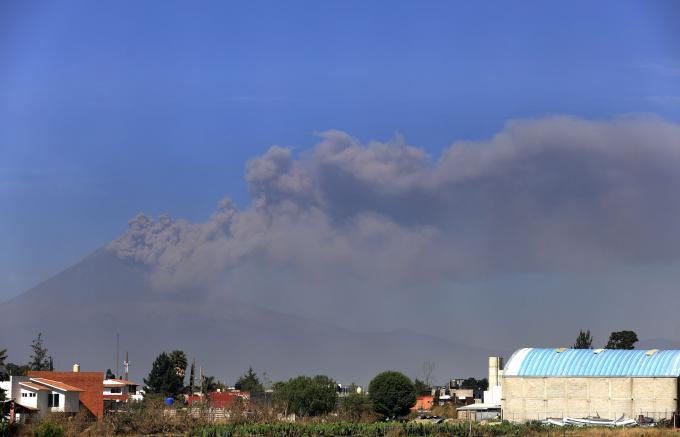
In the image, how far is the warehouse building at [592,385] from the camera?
241ft

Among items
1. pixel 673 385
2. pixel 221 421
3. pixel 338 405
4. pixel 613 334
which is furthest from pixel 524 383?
pixel 613 334

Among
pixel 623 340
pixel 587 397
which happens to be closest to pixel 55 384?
pixel 587 397

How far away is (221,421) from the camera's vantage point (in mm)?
77000

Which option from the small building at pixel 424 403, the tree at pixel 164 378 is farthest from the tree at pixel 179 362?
the small building at pixel 424 403

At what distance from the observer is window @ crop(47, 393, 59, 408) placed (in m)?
79.5

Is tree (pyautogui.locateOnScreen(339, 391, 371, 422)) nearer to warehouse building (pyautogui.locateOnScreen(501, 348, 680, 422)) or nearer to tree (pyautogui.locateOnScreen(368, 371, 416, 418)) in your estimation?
tree (pyautogui.locateOnScreen(368, 371, 416, 418))

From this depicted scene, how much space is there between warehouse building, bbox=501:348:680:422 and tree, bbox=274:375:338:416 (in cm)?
2595

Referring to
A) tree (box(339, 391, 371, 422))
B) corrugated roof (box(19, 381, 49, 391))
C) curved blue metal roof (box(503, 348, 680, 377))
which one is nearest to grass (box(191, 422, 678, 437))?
curved blue metal roof (box(503, 348, 680, 377))

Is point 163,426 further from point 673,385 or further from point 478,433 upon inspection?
point 673,385

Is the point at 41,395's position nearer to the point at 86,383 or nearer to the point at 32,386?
the point at 32,386

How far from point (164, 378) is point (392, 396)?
178ft

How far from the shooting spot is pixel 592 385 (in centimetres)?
7500

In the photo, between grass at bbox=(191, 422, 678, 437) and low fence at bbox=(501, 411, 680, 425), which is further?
low fence at bbox=(501, 411, 680, 425)

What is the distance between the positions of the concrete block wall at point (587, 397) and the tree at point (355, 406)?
17.2 metres
